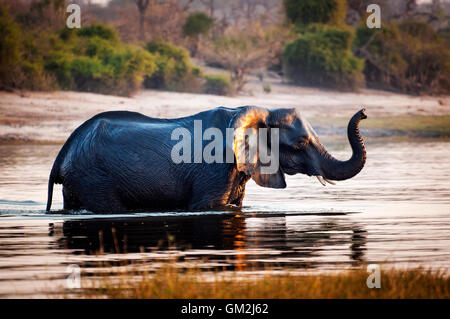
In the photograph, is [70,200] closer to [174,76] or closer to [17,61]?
[17,61]

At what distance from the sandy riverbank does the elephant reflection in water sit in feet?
41.3

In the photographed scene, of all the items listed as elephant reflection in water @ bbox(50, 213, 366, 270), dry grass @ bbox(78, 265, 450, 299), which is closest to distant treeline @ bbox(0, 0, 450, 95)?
elephant reflection in water @ bbox(50, 213, 366, 270)

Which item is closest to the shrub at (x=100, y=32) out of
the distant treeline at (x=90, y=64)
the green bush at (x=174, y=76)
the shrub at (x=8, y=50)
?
the distant treeline at (x=90, y=64)

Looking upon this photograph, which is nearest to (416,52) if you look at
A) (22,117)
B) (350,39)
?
(350,39)

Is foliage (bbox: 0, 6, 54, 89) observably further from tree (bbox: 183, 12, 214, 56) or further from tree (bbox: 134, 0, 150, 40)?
tree (bbox: 134, 0, 150, 40)

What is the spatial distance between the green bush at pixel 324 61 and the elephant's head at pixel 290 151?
2100 cm

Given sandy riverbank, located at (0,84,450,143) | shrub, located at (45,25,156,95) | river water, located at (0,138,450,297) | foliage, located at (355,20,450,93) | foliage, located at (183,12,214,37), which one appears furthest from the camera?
foliage, located at (183,12,214,37)

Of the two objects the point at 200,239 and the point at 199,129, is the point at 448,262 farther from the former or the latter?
the point at 199,129

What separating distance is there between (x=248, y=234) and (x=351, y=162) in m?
1.84

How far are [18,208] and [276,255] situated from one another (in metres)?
4.65

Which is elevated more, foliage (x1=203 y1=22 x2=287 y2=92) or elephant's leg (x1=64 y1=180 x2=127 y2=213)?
foliage (x1=203 y1=22 x2=287 y2=92)

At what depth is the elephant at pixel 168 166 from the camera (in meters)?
11.7

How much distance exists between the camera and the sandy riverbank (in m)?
23.9

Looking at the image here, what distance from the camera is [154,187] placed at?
1181 cm
